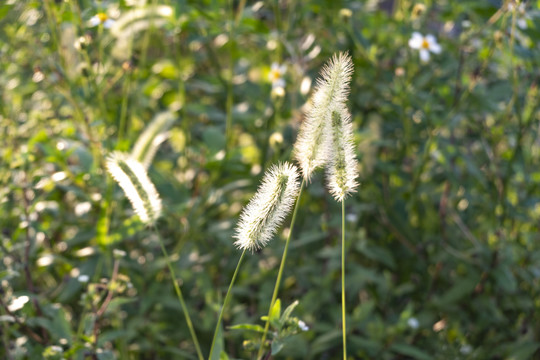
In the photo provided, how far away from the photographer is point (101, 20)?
1835 mm

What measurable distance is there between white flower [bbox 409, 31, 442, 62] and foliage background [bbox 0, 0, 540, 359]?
4 cm

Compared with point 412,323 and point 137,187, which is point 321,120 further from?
point 412,323

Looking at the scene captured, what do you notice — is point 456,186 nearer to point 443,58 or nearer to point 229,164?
point 443,58

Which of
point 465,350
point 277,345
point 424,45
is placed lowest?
point 465,350

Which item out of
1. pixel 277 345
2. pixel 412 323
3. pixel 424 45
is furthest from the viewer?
pixel 424 45

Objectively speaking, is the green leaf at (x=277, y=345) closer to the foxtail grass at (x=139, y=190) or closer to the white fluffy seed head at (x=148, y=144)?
the foxtail grass at (x=139, y=190)

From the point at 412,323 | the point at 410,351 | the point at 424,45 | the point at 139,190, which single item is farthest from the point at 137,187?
the point at 424,45

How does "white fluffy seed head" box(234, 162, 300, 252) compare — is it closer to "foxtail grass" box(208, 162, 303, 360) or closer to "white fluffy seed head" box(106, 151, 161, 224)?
"foxtail grass" box(208, 162, 303, 360)

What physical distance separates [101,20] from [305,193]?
89 cm

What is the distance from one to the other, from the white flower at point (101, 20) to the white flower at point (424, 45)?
962 mm

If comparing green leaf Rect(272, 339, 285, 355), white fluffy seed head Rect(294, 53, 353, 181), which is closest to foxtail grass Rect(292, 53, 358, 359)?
white fluffy seed head Rect(294, 53, 353, 181)

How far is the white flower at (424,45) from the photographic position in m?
2.14

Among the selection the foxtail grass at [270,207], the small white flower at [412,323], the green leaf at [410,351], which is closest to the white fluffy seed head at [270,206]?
the foxtail grass at [270,207]

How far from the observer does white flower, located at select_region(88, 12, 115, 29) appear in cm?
185
